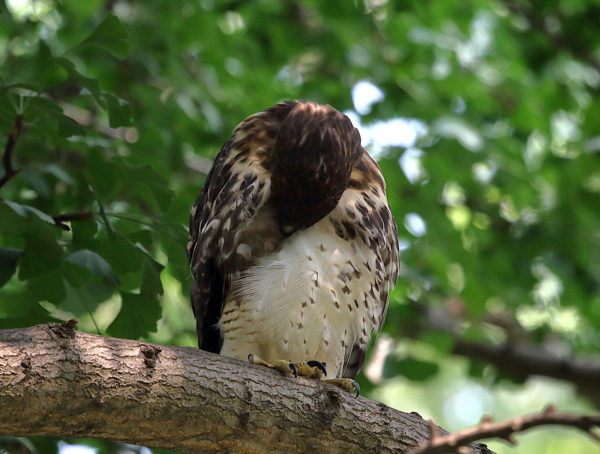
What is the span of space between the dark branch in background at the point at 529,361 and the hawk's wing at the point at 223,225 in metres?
3.15

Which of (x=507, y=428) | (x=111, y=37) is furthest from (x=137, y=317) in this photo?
(x=507, y=428)

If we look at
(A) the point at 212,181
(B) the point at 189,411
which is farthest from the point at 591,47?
(B) the point at 189,411

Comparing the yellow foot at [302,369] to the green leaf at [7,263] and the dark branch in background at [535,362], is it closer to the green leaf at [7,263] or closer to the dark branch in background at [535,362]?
the green leaf at [7,263]

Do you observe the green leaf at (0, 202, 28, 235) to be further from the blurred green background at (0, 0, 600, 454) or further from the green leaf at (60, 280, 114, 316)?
the blurred green background at (0, 0, 600, 454)

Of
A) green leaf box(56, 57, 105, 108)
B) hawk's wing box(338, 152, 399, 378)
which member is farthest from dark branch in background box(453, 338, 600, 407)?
green leaf box(56, 57, 105, 108)

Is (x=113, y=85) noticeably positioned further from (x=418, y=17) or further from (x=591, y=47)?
(x=591, y=47)

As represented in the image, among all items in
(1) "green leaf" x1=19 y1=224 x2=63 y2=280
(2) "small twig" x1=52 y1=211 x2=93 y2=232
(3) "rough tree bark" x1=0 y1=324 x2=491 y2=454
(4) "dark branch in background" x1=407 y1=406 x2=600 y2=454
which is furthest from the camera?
(2) "small twig" x1=52 y1=211 x2=93 y2=232

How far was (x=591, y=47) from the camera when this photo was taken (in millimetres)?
5750

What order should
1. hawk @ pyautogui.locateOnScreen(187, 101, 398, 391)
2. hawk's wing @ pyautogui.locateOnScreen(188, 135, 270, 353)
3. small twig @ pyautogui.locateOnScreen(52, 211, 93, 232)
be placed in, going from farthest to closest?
hawk's wing @ pyautogui.locateOnScreen(188, 135, 270, 353) → hawk @ pyautogui.locateOnScreen(187, 101, 398, 391) → small twig @ pyautogui.locateOnScreen(52, 211, 93, 232)

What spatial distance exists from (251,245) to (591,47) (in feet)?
11.9

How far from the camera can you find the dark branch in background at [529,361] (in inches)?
242

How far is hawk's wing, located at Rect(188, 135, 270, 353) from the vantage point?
298 centimetres

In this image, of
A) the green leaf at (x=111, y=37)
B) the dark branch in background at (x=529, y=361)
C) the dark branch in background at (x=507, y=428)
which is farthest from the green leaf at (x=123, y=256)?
the dark branch in background at (x=529, y=361)

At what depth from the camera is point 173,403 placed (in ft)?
6.98
